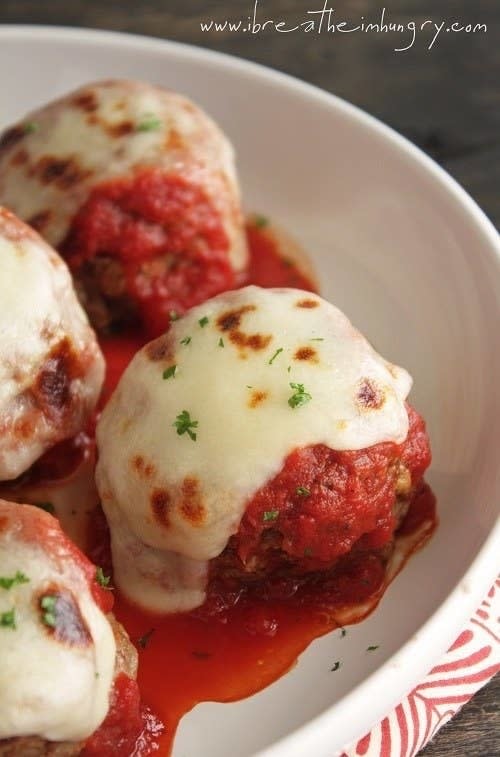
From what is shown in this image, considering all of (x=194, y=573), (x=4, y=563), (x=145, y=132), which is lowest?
(x=194, y=573)

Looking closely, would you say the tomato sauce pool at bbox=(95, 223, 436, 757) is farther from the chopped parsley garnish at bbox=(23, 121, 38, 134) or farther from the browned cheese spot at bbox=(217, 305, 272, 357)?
the chopped parsley garnish at bbox=(23, 121, 38, 134)

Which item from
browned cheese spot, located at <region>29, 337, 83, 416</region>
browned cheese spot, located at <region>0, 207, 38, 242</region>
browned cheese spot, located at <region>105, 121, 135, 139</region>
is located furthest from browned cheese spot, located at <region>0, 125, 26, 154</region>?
browned cheese spot, located at <region>29, 337, 83, 416</region>

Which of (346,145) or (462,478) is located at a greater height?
(346,145)

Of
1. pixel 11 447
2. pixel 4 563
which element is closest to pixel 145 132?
pixel 11 447

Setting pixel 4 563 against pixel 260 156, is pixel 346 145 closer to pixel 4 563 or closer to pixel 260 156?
pixel 260 156

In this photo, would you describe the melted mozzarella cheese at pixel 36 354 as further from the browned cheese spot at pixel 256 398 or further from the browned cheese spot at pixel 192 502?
the browned cheese spot at pixel 256 398

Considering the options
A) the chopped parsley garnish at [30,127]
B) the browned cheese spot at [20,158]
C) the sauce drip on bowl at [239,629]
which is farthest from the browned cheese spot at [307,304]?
the chopped parsley garnish at [30,127]

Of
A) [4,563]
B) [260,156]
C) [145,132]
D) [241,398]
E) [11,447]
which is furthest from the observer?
[260,156]
